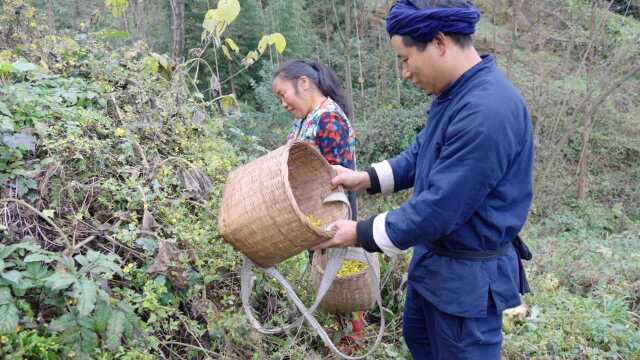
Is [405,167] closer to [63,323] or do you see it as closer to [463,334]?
[463,334]

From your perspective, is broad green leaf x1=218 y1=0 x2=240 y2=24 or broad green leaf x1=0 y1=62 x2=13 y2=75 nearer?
broad green leaf x1=0 y1=62 x2=13 y2=75

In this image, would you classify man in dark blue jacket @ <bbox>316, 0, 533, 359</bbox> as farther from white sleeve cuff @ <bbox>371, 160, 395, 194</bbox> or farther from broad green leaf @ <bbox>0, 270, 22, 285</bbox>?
broad green leaf @ <bbox>0, 270, 22, 285</bbox>

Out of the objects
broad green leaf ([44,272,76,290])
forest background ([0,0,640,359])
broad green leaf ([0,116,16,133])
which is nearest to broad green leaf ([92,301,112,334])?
forest background ([0,0,640,359])

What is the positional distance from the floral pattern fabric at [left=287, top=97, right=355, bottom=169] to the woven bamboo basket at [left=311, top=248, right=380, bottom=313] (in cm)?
55

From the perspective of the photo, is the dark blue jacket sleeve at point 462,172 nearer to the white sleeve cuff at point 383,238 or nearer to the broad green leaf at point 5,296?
the white sleeve cuff at point 383,238

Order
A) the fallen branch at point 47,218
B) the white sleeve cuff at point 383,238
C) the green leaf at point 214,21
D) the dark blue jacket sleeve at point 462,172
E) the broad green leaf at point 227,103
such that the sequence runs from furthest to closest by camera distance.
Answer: the broad green leaf at point 227,103
the green leaf at point 214,21
the fallen branch at point 47,218
the white sleeve cuff at point 383,238
the dark blue jacket sleeve at point 462,172

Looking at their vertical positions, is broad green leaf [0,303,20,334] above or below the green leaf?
below

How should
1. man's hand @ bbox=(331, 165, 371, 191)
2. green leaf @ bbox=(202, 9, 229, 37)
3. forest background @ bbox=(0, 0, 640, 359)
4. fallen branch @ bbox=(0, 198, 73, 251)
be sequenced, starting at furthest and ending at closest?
green leaf @ bbox=(202, 9, 229, 37) → man's hand @ bbox=(331, 165, 371, 191) → fallen branch @ bbox=(0, 198, 73, 251) → forest background @ bbox=(0, 0, 640, 359)

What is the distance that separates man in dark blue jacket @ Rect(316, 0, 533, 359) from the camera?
Result: 1.88 meters

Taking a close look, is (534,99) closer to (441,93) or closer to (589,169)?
(589,169)

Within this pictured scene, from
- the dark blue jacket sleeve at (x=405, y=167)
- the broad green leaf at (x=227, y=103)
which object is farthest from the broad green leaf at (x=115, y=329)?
the broad green leaf at (x=227, y=103)

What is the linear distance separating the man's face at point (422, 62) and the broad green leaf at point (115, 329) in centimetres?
145

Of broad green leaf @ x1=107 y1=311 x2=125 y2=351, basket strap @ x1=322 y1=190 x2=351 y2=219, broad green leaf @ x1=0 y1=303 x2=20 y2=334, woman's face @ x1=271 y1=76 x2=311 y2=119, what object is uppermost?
woman's face @ x1=271 y1=76 x2=311 y2=119

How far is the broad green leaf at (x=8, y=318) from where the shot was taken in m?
1.96
